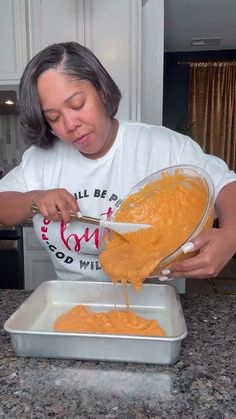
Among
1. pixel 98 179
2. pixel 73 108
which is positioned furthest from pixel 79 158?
pixel 73 108

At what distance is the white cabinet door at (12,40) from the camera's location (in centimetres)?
186

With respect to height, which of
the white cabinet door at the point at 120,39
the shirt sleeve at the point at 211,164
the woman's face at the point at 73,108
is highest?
the white cabinet door at the point at 120,39

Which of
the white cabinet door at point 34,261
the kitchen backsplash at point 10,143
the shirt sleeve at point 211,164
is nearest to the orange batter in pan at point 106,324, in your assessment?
the shirt sleeve at point 211,164

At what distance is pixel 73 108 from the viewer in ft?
2.67

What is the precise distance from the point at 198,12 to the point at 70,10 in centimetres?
131

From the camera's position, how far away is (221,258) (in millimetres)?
661

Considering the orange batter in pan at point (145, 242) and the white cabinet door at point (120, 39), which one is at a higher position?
the white cabinet door at point (120, 39)

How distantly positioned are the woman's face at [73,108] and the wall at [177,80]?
126 inches

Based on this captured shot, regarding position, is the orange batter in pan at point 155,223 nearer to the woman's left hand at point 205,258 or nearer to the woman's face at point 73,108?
the woman's left hand at point 205,258

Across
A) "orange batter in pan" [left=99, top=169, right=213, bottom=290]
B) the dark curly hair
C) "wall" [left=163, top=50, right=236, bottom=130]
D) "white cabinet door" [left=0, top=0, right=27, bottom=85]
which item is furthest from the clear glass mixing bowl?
"wall" [left=163, top=50, right=236, bottom=130]

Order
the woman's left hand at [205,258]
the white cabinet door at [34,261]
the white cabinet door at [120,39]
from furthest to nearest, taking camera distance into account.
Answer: the white cabinet door at [34,261] → the white cabinet door at [120,39] → the woman's left hand at [205,258]

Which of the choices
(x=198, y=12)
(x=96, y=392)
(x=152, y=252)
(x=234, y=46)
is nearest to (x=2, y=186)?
(x=152, y=252)

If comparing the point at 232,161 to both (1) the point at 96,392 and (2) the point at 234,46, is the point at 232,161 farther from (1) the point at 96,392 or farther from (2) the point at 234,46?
(1) the point at 96,392

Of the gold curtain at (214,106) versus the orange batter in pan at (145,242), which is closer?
the orange batter in pan at (145,242)
